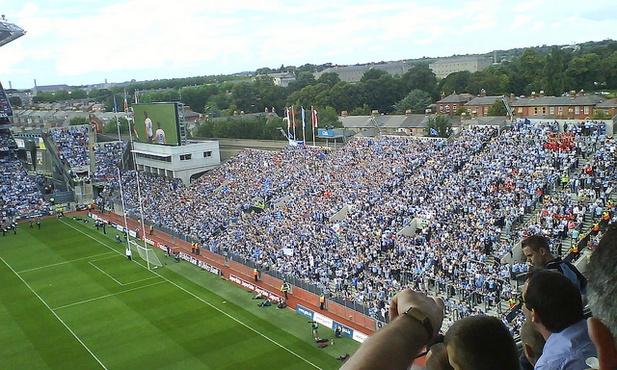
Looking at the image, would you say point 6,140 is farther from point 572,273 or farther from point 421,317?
point 421,317

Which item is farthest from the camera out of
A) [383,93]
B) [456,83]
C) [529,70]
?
[456,83]

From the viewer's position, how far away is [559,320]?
3.44m

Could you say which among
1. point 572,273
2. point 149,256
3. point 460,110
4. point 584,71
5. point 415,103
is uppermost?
point 584,71

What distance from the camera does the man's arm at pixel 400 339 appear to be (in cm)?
225

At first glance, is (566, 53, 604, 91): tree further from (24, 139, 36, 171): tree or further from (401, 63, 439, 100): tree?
(24, 139, 36, 171): tree

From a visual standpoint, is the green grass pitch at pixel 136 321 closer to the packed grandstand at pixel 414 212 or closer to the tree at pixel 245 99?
the packed grandstand at pixel 414 212

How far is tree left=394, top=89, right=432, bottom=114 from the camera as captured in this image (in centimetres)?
8388

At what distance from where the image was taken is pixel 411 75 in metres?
93.6

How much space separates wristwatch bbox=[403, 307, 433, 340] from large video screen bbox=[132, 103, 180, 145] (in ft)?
162

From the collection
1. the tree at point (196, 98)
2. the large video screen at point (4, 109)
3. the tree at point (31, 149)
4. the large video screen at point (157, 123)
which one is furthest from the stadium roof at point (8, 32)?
the tree at point (196, 98)

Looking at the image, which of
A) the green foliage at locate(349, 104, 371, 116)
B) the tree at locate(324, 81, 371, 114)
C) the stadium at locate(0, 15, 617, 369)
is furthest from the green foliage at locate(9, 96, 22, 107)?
the stadium at locate(0, 15, 617, 369)

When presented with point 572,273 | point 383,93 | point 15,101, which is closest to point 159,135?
point 383,93

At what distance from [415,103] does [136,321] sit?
215 feet

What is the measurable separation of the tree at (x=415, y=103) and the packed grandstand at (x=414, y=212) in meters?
41.7
